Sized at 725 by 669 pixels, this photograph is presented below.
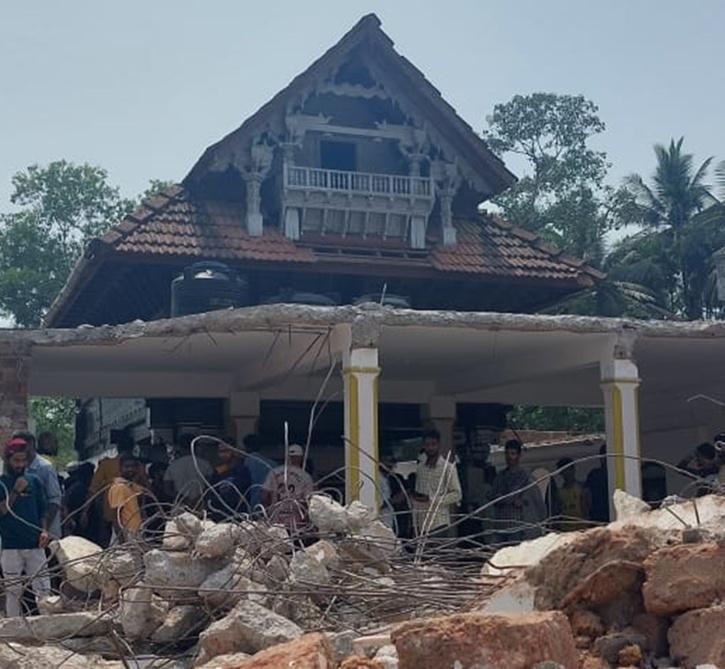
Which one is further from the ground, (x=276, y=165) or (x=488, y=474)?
(x=276, y=165)

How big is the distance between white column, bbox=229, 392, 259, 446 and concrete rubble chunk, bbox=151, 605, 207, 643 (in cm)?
656

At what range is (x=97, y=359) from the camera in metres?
11.4

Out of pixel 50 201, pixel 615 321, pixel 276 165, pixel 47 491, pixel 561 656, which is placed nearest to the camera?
pixel 561 656

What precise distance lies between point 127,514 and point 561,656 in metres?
5.00

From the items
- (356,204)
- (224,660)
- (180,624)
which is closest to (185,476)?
(180,624)

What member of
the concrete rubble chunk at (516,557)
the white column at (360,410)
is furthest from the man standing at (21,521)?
the concrete rubble chunk at (516,557)

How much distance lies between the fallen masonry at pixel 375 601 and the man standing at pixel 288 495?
21cm

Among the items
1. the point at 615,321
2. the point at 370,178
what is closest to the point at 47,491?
the point at 615,321

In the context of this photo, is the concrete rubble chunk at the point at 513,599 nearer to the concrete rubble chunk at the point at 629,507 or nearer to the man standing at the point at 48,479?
the concrete rubble chunk at the point at 629,507

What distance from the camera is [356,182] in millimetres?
14664

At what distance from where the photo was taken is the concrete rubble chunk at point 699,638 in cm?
441

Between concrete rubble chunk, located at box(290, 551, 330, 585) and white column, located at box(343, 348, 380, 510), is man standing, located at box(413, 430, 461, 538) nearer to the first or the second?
white column, located at box(343, 348, 380, 510)

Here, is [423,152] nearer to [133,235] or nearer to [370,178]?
[370,178]

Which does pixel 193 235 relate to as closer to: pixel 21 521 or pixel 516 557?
pixel 21 521
